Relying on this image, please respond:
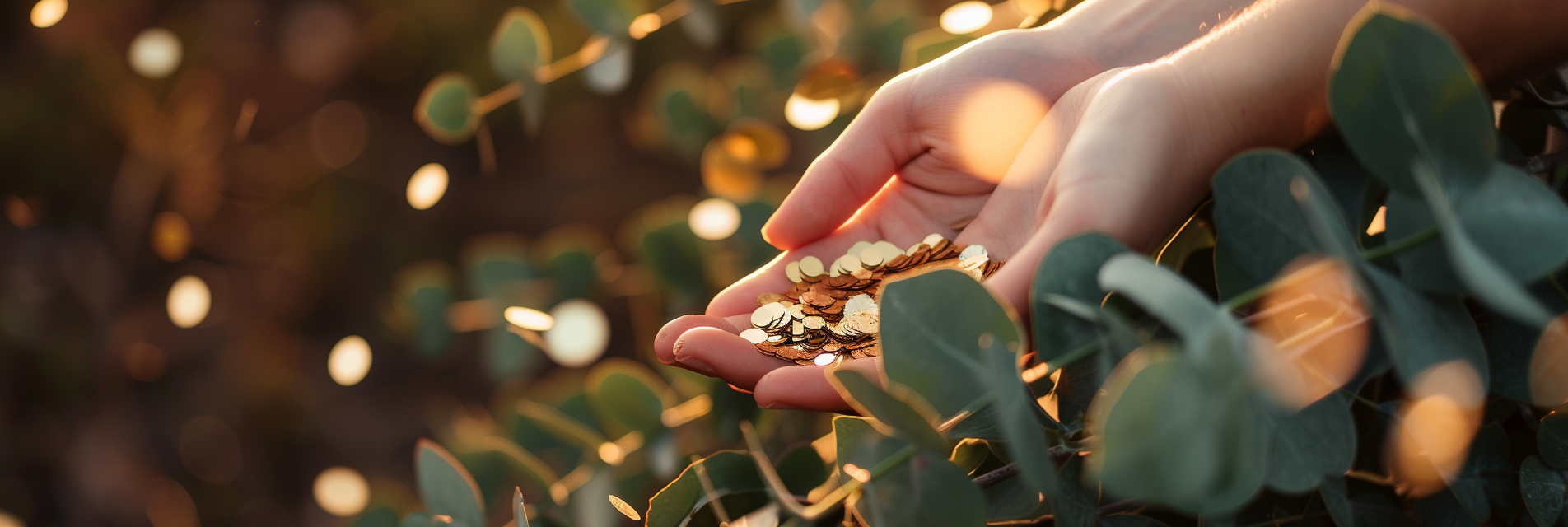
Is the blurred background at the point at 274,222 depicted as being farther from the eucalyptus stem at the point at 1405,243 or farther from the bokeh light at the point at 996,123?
the eucalyptus stem at the point at 1405,243

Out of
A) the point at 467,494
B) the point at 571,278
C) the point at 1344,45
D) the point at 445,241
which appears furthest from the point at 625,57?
the point at 445,241

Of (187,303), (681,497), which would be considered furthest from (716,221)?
(187,303)

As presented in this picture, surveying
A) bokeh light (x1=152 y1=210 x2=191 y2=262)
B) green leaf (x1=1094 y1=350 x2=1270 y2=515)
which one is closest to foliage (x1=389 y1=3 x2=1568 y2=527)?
green leaf (x1=1094 y1=350 x2=1270 y2=515)

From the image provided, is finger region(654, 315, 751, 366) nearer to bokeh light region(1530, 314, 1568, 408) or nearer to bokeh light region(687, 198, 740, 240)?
bokeh light region(687, 198, 740, 240)

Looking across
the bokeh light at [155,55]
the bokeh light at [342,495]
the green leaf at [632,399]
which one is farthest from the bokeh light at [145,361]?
the green leaf at [632,399]

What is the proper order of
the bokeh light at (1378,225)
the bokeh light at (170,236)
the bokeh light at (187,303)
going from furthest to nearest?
the bokeh light at (170,236)
the bokeh light at (187,303)
the bokeh light at (1378,225)
